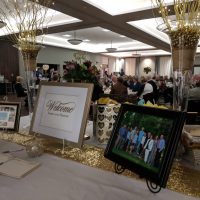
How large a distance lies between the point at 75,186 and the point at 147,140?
0.20 meters

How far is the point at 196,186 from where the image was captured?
1.76ft

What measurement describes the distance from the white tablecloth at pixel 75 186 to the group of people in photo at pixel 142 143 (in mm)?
73

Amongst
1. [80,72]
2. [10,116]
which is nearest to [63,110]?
[80,72]

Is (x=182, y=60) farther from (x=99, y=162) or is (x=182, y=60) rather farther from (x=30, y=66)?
(x=30, y=66)

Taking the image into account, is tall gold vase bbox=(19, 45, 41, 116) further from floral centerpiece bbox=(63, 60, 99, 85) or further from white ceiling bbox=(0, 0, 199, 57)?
white ceiling bbox=(0, 0, 199, 57)

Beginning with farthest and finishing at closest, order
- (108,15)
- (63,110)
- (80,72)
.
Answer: (108,15)
(80,72)
(63,110)

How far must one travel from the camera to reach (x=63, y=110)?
805mm

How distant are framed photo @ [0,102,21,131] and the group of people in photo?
1.76 feet

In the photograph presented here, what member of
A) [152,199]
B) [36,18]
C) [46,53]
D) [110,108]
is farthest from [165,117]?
[46,53]

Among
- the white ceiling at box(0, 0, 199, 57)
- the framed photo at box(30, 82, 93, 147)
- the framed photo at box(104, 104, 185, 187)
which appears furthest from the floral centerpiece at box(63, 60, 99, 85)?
the white ceiling at box(0, 0, 199, 57)

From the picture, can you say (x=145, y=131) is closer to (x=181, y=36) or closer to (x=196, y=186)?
(x=196, y=186)

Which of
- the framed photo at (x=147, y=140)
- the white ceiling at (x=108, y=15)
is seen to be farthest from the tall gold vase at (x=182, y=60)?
the white ceiling at (x=108, y=15)

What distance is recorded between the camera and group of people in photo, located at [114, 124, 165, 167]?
0.51 meters

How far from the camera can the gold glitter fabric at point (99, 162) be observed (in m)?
0.54
